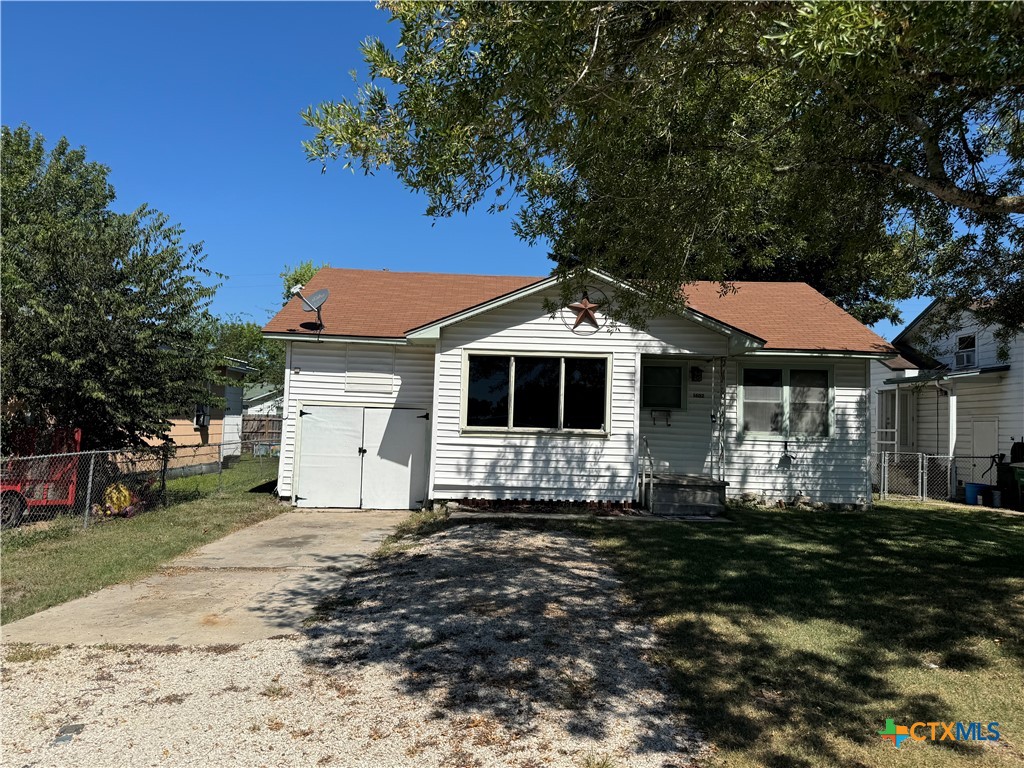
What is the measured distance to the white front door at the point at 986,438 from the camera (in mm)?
17094

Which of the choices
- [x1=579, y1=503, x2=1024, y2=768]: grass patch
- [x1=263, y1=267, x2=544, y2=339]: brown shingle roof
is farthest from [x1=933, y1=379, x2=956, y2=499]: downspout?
[x1=263, y1=267, x2=544, y2=339]: brown shingle roof

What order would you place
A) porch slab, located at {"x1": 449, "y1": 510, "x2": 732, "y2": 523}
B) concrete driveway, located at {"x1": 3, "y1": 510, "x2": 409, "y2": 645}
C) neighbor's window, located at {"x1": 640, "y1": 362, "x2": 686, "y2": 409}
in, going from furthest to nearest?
neighbor's window, located at {"x1": 640, "y1": 362, "x2": 686, "y2": 409} < porch slab, located at {"x1": 449, "y1": 510, "x2": 732, "y2": 523} < concrete driveway, located at {"x1": 3, "y1": 510, "x2": 409, "y2": 645}

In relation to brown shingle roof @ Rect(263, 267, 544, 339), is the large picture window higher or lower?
lower

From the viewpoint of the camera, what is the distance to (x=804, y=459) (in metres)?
13.0

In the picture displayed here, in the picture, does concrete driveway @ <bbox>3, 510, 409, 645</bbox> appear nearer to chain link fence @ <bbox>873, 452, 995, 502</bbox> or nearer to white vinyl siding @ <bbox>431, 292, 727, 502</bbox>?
white vinyl siding @ <bbox>431, 292, 727, 502</bbox>

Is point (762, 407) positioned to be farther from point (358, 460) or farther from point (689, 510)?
point (358, 460)

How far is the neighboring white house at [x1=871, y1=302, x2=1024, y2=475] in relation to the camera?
16562mm

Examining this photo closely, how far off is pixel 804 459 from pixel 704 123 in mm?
8641

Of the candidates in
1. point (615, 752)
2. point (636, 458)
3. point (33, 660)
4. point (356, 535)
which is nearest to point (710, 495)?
point (636, 458)

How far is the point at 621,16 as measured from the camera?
443 centimetres

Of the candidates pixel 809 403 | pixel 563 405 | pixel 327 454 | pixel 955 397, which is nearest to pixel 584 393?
pixel 563 405

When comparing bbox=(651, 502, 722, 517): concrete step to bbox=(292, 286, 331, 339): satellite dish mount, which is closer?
bbox=(651, 502, 722, 517): concrete step

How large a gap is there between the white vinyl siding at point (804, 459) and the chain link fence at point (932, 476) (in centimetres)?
329

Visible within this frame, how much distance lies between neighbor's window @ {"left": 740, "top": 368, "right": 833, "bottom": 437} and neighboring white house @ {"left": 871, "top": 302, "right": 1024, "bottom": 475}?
9.91 feet
